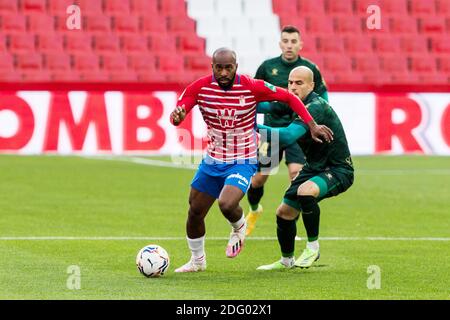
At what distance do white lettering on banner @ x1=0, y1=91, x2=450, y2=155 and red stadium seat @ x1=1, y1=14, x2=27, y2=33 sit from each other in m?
4.19

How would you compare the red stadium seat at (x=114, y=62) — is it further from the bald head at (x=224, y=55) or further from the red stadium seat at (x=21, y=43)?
the bald head at (x=224, y=55)

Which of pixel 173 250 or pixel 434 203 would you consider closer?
pixel 173 250

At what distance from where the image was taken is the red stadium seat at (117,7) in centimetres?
2711

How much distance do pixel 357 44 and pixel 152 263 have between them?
18.3 meters

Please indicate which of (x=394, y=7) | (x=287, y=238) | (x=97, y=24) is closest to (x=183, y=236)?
(x=287, y=238)

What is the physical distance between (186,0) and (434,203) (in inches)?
479

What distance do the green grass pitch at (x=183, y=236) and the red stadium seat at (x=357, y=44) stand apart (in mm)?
5808

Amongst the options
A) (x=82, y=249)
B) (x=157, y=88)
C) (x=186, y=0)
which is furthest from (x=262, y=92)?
(x=186, y=0)

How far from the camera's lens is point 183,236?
44.4ft

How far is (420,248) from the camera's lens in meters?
12.6

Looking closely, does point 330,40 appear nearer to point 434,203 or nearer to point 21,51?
point 21,51

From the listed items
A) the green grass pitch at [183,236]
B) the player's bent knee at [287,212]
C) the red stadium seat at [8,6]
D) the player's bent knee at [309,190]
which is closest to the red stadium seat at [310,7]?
the red stadium seat at [8,6]

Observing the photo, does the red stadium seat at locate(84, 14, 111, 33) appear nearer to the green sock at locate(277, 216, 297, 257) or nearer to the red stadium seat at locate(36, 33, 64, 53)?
the red stadium seat at locate(36, 33, 64, 53)

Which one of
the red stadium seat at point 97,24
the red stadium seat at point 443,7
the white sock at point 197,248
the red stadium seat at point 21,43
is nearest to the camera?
the white sock at point 197,248
